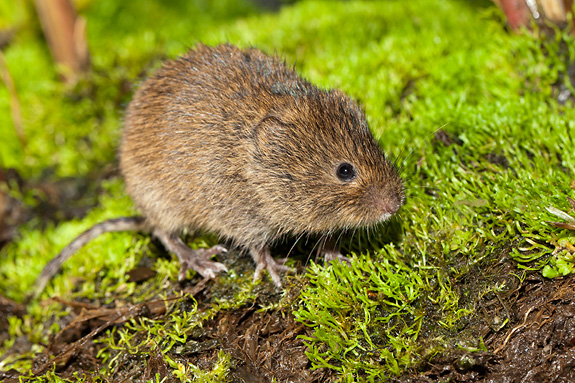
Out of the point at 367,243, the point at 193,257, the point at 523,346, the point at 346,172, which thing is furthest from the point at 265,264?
the point at 523,346

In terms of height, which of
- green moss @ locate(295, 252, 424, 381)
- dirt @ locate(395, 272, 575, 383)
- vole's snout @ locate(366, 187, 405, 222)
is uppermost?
vole's snout @ locate(366, 187, 405, 222)

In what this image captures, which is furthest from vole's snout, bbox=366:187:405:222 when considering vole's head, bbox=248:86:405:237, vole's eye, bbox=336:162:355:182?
vole's eye, bbox=336:162:355:182

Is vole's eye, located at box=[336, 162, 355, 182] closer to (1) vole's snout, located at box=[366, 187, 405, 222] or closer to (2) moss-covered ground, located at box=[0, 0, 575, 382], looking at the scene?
(1) vole's snout, located at box=[366, 187, 405, 222]

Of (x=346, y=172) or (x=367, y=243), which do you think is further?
(x=367, y=243)

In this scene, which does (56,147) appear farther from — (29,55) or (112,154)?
(29,55)

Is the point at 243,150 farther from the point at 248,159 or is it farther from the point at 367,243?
the point at 367,243

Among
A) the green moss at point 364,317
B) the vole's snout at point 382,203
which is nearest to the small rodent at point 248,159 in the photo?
the vole's snout at point 382,203
